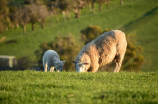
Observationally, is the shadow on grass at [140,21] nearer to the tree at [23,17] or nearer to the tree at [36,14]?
the tree at [36,14]

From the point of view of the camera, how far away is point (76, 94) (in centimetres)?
663

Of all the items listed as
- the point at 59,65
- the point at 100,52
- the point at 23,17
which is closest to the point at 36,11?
the point at 23,17

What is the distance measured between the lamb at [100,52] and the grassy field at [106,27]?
41.1 metres

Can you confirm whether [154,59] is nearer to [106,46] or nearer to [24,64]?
[24,64]

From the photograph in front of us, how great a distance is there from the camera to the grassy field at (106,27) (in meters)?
66.2

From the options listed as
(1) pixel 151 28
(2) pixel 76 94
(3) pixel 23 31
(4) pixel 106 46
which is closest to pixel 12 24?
(3) pixel 23 31

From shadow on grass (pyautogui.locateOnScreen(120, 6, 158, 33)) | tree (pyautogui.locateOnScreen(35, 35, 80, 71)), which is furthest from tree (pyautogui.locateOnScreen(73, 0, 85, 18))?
tree (pyautogui.locateOnScreen(35, 35, 80, 71))

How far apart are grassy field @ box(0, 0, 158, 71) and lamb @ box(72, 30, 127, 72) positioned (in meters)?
41.1

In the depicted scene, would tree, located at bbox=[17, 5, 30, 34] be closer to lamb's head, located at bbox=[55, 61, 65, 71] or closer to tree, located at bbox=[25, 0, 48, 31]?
tree, located at bbox=[25, 0, 48, 31]

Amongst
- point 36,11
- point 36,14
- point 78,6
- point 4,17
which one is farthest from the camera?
point 78,6

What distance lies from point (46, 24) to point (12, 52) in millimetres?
22006

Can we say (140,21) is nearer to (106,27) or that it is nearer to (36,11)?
(106,27)

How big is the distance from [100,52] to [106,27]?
63.1 m

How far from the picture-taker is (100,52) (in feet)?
50.7
